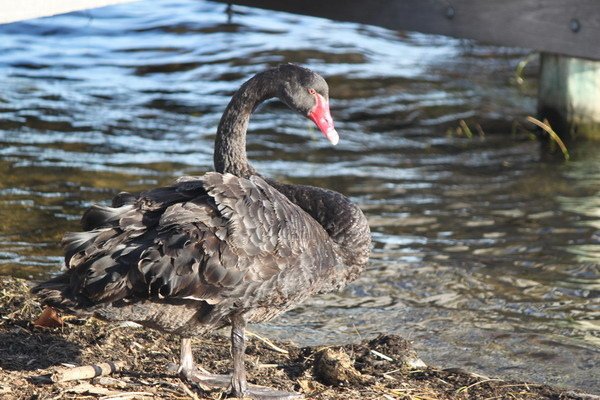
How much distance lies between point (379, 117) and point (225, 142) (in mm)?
5196

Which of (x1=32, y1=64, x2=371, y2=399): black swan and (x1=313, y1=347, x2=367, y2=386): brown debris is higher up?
(x1=32, y1=64, x2=371, y2=399): black swan

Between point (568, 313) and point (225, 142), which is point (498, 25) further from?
point (225, 142)

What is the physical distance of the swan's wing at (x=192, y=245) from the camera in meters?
3.81

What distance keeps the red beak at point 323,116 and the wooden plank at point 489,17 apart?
3.82m

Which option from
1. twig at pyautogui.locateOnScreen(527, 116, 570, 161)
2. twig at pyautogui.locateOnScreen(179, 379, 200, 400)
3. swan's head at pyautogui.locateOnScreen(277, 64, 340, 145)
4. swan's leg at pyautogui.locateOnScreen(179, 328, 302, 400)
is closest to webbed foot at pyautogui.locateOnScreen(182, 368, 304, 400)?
swan's leg at pyautogui.locateOnScreen(179, 328, 302, 400)

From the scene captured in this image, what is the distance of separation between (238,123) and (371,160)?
391 cm

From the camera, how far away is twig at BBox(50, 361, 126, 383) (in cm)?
413

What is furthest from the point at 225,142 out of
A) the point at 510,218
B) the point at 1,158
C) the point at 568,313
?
the point at 1,158

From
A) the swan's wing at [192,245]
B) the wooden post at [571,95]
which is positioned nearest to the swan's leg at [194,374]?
the swan's wing at [192,245]

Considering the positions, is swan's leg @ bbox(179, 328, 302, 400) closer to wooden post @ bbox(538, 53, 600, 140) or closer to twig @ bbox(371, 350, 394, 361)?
twig @ bbox(371, 350, 394, 361)

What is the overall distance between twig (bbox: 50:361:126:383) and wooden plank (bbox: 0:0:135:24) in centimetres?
304

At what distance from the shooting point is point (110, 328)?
488 cm

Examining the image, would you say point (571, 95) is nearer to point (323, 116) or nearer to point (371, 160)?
point (371, 160)

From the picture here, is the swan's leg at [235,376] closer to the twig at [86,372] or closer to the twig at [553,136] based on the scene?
the twig at [86,372]
